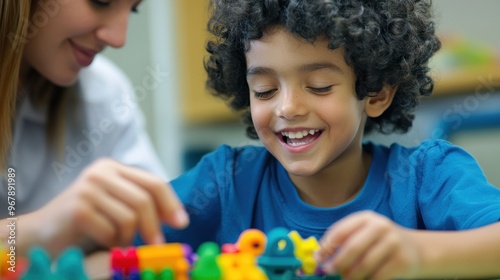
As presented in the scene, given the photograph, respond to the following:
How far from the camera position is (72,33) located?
3.49ft

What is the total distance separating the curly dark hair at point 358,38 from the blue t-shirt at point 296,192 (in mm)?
87

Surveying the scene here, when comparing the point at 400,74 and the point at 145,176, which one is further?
the point at 400,74

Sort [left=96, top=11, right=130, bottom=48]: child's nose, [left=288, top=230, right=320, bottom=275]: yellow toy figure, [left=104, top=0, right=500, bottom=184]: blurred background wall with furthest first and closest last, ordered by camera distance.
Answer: [left=104, top=0, right=500, bottom=184]: blurred background wall
[left=96, top=11, right=130, bottom=48]: child's nose
[left=288, top=230, right=320, bottom=275]: yellow toy figure

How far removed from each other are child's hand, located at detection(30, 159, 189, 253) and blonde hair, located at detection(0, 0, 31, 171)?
49 cm

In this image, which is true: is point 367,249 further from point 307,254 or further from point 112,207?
point 112,207

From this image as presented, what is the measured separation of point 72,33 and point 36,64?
100mm

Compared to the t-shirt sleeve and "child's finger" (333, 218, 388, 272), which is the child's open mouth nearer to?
the t-shirt sleeve

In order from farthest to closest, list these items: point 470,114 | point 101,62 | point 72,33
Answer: point 470,114, point 101,62, point 72,33

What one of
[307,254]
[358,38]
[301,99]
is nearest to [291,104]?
[301,99]

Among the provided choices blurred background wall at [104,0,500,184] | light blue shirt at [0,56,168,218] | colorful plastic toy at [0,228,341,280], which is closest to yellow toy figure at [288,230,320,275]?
colorful plastic toy at [0,228,341,280]

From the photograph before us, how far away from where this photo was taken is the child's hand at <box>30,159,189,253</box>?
1.82 ft

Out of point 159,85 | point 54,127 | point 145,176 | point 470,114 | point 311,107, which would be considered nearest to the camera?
point 145,176

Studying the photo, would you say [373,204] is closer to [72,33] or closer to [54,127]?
[72,33]

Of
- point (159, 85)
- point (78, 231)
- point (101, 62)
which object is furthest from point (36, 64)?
point (159, 85)
